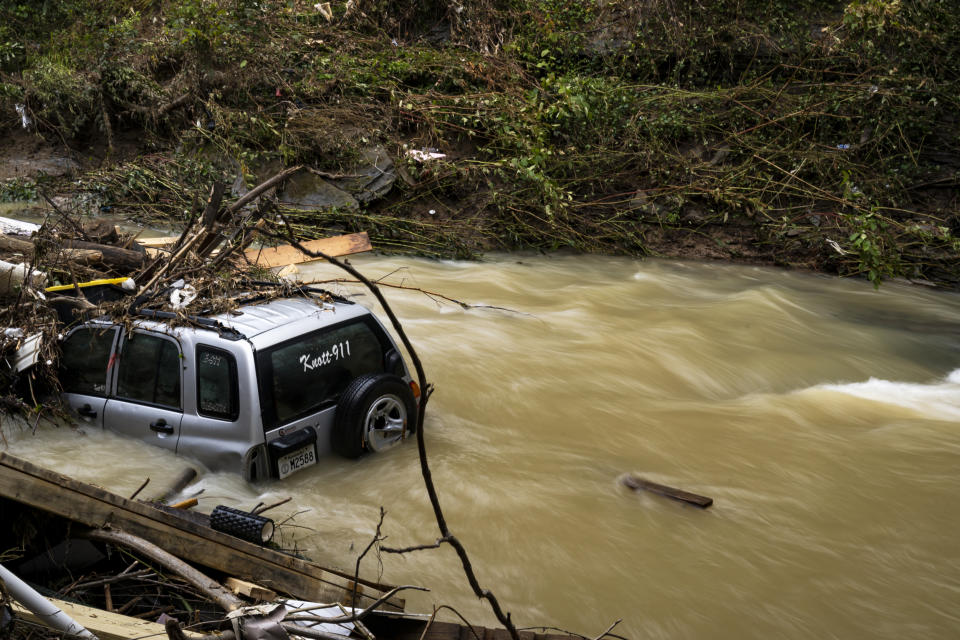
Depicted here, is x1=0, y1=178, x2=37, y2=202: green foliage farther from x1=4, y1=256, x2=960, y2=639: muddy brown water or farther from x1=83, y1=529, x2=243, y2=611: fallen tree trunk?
x1=83, y1=529, x2=243, y2=611: fallen tree trunk

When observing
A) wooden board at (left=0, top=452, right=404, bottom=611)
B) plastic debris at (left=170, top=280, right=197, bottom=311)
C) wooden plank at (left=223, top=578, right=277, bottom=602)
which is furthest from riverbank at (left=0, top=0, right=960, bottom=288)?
wooden plank at (left=223, top=578, right=277, bottom=602)

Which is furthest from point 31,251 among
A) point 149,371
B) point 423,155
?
point 423,155

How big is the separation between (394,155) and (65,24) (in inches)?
422

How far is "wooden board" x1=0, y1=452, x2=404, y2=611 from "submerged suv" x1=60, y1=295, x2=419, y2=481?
5.24 ft

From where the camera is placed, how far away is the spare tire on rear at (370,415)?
5469mm

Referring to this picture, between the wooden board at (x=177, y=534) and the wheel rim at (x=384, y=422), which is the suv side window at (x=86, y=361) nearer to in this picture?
the wheel rim at (x=384, y=422)

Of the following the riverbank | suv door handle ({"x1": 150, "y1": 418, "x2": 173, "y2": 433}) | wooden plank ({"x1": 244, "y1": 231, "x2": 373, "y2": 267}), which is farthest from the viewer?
the riverbank

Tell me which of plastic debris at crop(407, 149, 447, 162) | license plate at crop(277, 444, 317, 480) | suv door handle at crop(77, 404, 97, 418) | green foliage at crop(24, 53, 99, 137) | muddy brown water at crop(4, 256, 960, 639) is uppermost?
green foliage at crop(24, 53, 99, 137)

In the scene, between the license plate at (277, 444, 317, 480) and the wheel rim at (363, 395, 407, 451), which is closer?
the license plate at (277, 444, 317, 480)

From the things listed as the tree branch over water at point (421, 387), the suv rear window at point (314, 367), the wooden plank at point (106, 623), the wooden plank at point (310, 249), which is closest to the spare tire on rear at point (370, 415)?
the suv rear window at point (314, 367)

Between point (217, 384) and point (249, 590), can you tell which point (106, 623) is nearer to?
point (249, 590)

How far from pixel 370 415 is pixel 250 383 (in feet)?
2.92

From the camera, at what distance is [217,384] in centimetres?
525

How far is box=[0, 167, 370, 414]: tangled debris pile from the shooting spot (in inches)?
230
